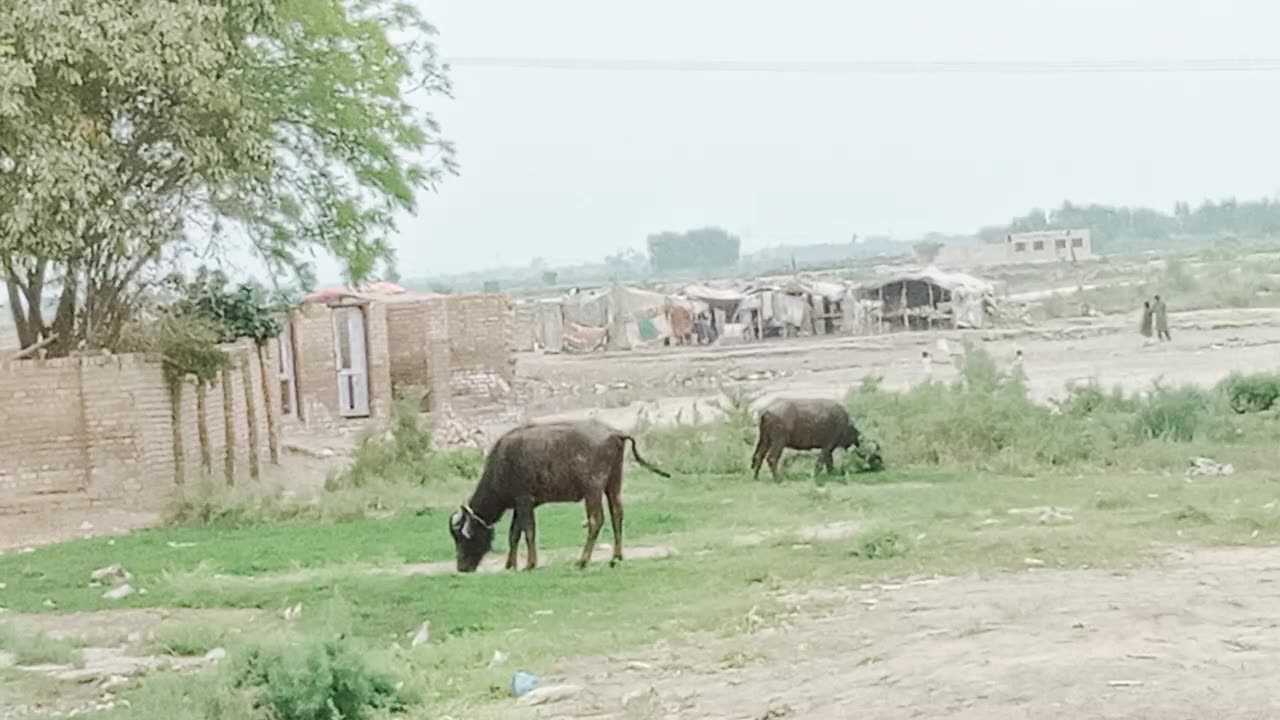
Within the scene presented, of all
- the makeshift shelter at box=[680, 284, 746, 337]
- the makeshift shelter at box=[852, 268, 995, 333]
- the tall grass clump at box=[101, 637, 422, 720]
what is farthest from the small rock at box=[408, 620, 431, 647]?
the makeshift shelter at box=[680, 284, 746, 337]

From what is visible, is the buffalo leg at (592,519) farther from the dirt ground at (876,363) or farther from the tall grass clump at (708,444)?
the dirt ground at (876,363)

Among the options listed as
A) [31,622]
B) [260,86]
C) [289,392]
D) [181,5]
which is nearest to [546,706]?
[31,622]

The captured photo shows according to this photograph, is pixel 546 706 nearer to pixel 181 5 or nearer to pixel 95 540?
pixel 95 540

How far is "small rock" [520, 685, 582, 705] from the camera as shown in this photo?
355 inches

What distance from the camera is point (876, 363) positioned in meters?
44.2

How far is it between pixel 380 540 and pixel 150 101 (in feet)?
19.9

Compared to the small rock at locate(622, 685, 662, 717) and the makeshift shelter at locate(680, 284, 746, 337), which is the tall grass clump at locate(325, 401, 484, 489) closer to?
the small rock at locate(622, 685, 662, 717)

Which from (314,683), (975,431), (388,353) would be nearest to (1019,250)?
(388,353)

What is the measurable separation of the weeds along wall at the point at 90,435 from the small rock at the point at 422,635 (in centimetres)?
939

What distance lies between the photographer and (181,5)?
1842cm

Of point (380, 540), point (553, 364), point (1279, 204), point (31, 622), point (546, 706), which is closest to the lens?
point (546, 706)

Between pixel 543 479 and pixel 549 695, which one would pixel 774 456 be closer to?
pixel 543 479

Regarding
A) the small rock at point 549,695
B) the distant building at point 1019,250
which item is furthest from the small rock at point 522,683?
the distant building at point 1019,250

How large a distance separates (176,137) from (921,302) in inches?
1709
